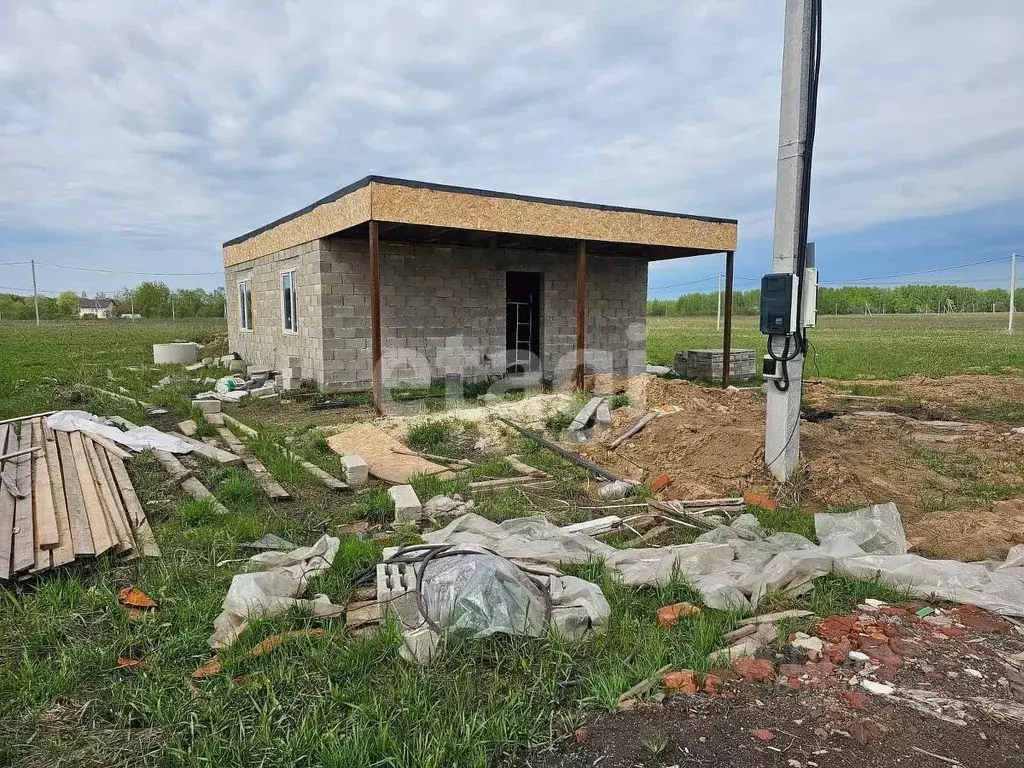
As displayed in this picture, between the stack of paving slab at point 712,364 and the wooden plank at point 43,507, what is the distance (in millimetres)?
13038

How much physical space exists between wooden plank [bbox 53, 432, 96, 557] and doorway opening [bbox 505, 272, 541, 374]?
9237 millimetres

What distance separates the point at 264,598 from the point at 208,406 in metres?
8.26

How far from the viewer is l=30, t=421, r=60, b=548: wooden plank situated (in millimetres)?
4328

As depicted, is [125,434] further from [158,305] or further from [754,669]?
[158,305]

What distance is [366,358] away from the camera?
42.2 ft

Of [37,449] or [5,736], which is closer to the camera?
[5,736]

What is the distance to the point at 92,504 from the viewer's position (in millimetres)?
5195

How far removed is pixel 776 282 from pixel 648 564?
127 inches

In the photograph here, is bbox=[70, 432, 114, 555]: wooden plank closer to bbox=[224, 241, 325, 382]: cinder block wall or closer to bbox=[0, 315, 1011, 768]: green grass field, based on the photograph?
bbox=[0, 315, 1011, 768]: green grass field

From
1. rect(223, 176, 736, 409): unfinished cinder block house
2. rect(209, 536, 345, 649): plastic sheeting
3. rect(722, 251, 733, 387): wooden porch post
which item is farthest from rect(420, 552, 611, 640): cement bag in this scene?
rect(722, 251, 733, 387): wooden porch post

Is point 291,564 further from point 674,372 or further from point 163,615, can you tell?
point 674,372

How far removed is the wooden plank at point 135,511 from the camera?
4586 mm

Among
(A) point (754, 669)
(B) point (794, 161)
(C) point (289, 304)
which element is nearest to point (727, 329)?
(B) point (794, 161)

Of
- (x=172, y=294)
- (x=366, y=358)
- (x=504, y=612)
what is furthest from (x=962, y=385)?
(x=172, y=294)
